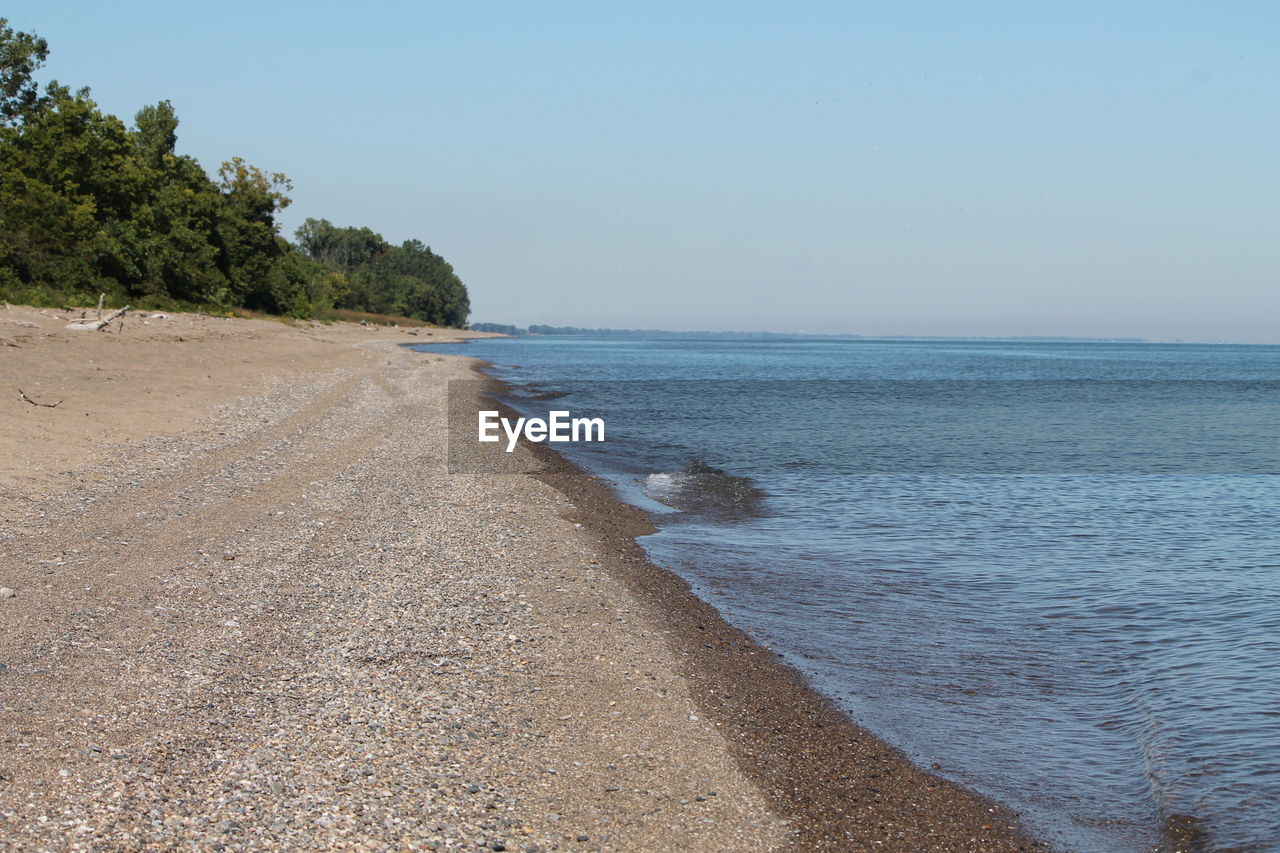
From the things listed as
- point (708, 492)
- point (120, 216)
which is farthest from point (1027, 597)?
point (120, 216)

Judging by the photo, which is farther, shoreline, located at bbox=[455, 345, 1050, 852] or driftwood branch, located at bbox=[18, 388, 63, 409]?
driftwood branch, located at bbox=[18, 388, 63, 409]

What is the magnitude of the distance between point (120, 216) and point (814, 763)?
59007 mm

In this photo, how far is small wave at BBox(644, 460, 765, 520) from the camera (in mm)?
17719

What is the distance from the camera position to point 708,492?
19.6m

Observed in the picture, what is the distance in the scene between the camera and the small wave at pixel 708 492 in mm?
17719

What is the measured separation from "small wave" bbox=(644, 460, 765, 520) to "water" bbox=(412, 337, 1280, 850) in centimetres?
9

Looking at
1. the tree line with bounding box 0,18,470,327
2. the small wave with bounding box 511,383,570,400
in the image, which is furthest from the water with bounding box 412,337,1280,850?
the tree line with bounding box 0,18,470,327

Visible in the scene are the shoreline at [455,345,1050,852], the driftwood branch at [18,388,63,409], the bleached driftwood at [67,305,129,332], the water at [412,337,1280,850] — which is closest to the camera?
the shoreline at [455,345,1050,852]

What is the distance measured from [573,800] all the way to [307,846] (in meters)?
1.55

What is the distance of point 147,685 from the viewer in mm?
6973

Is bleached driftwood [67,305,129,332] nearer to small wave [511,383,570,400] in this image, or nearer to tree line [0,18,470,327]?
tree line [0,18,470,327]

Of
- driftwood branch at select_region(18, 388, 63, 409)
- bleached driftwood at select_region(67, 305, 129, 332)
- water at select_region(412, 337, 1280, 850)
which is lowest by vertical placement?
water at select_region(412, 337, 1280, 850)

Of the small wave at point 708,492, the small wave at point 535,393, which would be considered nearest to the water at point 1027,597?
the small wave at point 708,492

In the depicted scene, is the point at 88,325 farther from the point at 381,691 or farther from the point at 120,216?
the point at 381,691
